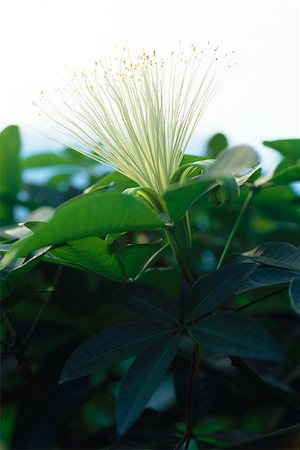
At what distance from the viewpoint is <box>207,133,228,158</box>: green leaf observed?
1310 millimetres

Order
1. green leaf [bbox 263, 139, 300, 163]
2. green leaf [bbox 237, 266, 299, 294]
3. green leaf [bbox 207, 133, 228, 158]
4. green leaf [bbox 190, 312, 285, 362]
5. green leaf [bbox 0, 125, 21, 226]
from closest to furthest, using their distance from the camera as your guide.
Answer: green leaf [bbox 190, 312, 285, 362] < green leaf [bbox 237, 266, 299, 294] < green leaf [bbox 263, 139, 300, 163] < green leaf [bbox 0, 125, 21, 226] < green leaf [bbox 207, 133, 228, 158]

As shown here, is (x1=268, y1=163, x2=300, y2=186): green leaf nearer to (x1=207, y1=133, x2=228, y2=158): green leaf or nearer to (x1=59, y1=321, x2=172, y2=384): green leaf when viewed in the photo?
(x1=59, y1=321, x2=172, y2=384): green leaf

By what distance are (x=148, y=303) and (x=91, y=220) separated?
132mm

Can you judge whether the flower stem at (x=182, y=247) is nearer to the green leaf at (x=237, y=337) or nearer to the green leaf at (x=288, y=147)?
the green leaf at (x=237, y=337)

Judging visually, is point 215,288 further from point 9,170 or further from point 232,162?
point 9,170

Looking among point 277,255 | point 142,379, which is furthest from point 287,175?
point 142,379

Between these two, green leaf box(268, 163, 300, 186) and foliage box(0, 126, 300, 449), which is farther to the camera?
green leaf box(268, 163, 300, 186)

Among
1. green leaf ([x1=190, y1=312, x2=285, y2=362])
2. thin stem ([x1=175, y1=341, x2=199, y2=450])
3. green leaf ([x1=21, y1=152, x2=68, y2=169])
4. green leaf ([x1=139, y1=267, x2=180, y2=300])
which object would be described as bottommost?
thin stem ([x1=175, y1=341, x2=199, y2=450])

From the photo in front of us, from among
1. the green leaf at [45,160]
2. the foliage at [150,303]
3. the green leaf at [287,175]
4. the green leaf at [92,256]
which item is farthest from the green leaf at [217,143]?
the green leaf at [92,256]

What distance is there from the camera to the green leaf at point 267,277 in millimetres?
652

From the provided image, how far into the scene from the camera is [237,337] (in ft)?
1.89

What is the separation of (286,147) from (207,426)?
0.59 metres

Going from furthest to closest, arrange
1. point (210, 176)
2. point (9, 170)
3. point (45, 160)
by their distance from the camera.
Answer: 1. point (45, 160)
2. point (9, 170)
3. point (210, 176)

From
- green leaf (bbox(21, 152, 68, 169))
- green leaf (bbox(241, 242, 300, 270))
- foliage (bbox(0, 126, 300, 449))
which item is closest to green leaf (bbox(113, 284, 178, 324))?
foliage (bbox(0, 126, 300, 449))
